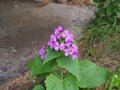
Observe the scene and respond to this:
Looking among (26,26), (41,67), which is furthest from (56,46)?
(26,26)

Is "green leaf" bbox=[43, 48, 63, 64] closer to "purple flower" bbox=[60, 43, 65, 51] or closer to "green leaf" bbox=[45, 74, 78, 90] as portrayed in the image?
"purple flower" bbox=[60, 43, 65, 51]

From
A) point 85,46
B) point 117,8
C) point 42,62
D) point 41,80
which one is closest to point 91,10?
point 117,8

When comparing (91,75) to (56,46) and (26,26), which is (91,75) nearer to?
(56,46)

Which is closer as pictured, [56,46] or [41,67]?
[56,46]

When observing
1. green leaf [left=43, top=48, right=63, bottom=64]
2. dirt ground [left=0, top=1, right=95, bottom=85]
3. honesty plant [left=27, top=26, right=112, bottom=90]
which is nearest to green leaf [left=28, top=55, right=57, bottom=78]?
honesty plant [left=27, top=26, right=112, bottom=90]

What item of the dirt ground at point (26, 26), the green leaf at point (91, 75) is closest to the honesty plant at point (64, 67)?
the green leaf at point (91, 75)

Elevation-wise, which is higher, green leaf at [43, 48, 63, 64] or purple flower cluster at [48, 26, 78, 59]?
purple flower cluster at [48, 26, 78, 59]
